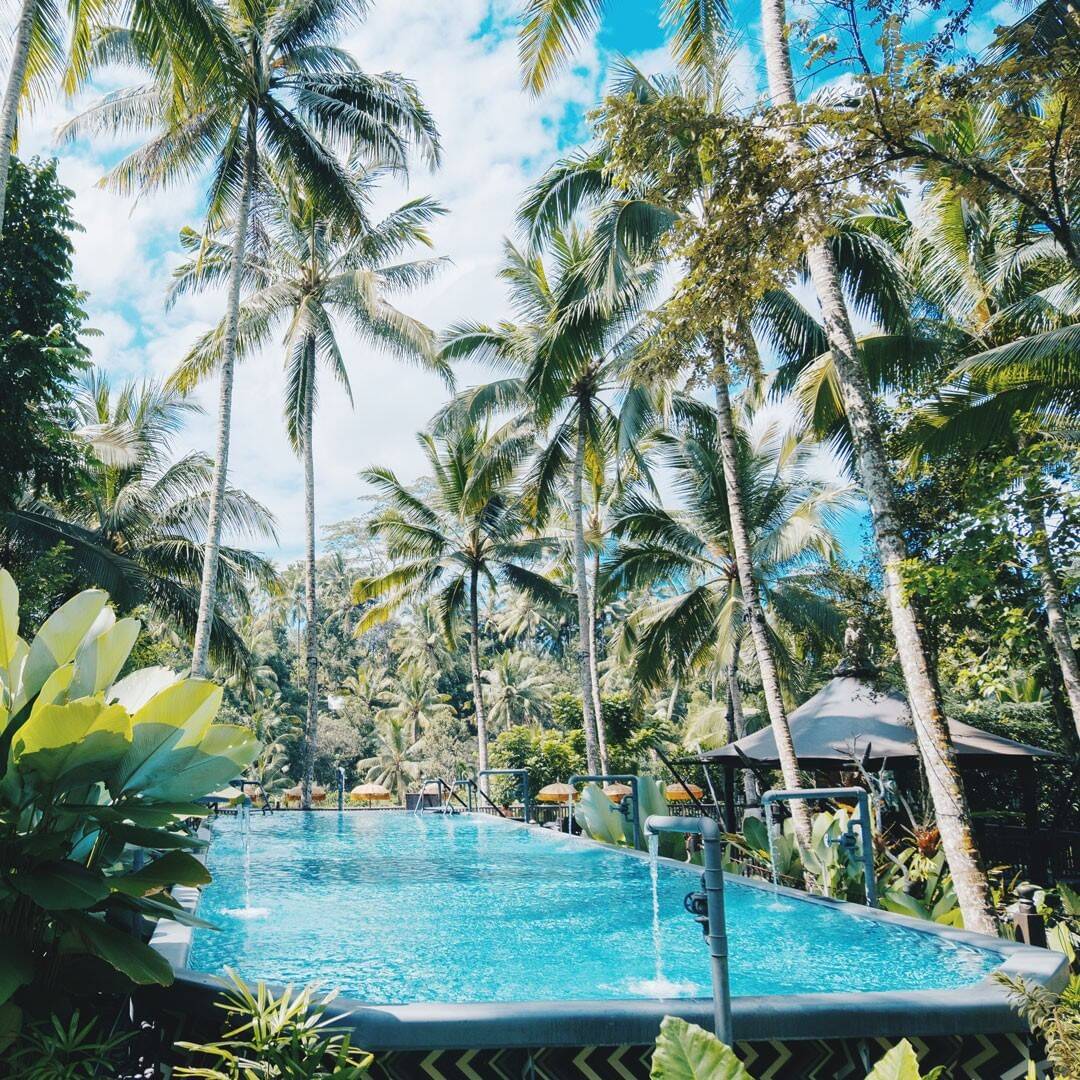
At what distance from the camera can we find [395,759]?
3266 cm

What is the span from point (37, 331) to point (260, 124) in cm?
490

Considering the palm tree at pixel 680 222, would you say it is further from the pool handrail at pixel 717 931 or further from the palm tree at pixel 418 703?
the palm tree at pixel 418 703

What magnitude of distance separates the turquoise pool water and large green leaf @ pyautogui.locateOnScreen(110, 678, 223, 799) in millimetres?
2291

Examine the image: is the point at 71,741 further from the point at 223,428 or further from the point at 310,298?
the point at 310,298

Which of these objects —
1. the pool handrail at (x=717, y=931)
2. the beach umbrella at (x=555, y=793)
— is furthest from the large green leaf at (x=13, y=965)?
the beach umbrella at (x=555, y=793)

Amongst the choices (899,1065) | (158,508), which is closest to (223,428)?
(158,508)

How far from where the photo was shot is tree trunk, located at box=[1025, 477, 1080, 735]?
22.4 ft

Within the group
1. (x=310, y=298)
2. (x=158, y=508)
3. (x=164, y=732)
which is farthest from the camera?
(x=310, y=298)

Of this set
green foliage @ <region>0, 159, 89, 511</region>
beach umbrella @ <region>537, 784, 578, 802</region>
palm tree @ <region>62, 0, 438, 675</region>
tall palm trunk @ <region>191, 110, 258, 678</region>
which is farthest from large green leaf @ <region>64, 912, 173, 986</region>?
beach umbrella @ <region>537, 784, 578, 802</region>

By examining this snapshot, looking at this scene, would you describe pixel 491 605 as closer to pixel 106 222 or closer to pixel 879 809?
pixel 106 222

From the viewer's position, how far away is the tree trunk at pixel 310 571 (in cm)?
1706

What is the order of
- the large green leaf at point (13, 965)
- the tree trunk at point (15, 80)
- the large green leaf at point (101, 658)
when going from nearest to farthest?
the large green leaf at point (13, 965)
the large green leaf at point (101, 658)
the tree trunk at point (15, 80)

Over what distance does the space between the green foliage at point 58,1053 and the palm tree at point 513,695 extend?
105 feet

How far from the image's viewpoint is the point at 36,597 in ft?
38.4
